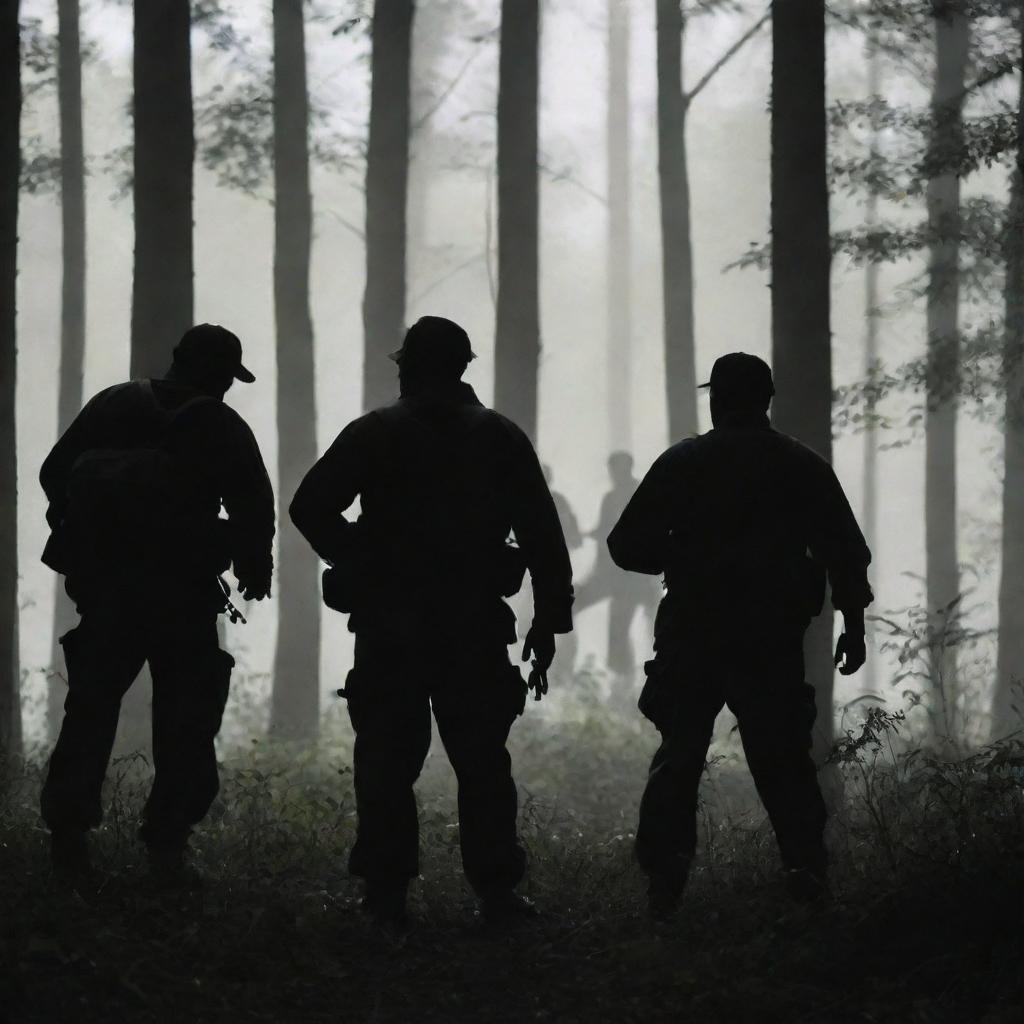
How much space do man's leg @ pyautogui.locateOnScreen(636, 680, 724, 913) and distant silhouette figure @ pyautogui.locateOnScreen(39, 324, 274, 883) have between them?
1.89m

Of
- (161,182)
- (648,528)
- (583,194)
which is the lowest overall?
(648,528)

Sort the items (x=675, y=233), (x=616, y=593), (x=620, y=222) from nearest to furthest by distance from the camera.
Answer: (x=675, y=233), (x=616, y=593), (x=620, y=222)

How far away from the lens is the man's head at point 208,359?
5.52 meters

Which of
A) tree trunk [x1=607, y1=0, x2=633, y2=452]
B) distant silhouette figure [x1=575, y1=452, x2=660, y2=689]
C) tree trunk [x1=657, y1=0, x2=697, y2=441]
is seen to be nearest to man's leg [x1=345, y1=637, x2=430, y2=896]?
tree trunk [x1=657, y1=0, x2=697, y2=441]

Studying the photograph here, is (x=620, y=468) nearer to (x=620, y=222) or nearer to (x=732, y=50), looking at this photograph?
(x=732, y=50)

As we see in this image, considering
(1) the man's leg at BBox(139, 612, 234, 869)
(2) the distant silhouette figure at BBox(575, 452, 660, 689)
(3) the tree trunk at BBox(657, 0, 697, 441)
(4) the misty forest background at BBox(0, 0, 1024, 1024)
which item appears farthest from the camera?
(2) the distant silhouette figure at BBox(575, 452, 660, 689)

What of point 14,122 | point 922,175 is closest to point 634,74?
point 922,175

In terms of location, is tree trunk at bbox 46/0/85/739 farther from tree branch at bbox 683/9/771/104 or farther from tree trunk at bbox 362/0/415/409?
tree branch at bbox 683/9/771/104

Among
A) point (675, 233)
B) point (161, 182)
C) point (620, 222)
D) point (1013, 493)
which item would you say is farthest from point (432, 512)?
point (620, 222)

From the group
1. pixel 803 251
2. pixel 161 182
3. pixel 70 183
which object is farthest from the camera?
pixel 70 183

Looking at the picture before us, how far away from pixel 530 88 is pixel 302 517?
9475 mm

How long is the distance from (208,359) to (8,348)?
284 centimetres

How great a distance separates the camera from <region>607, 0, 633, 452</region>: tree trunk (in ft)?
108

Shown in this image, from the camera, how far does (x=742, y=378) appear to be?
546 cm
